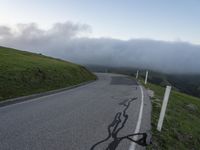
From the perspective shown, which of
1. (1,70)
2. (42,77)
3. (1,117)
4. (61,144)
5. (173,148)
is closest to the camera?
(61,144)

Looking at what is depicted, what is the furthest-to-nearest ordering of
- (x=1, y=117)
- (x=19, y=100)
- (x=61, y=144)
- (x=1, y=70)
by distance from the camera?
(x=1, y=70) < (x=19, y=100) < (x=1, y=117) < (x=61, y=144)

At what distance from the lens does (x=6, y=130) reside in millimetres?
6828

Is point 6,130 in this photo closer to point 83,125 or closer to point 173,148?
point 83,125

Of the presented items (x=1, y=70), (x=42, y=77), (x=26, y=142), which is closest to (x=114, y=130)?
(x=26, y=142)

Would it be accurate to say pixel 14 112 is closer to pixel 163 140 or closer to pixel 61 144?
pixel 61 144

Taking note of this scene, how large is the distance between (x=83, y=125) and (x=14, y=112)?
3.07 m

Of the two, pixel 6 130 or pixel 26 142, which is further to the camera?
pixel 6 130

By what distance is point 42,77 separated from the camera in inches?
789

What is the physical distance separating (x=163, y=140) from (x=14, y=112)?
5.27 meters

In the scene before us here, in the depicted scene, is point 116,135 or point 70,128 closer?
point 116,135

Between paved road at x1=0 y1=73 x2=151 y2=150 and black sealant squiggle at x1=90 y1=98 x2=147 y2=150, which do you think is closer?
paved road at x1=0 y1=73 x2=151 y2=150

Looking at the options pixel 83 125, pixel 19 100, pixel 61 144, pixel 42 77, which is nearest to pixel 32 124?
pixel 83 125

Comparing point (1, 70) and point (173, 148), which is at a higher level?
point (1, 70)

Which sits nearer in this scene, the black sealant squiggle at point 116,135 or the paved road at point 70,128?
the paved road at point 70,128
